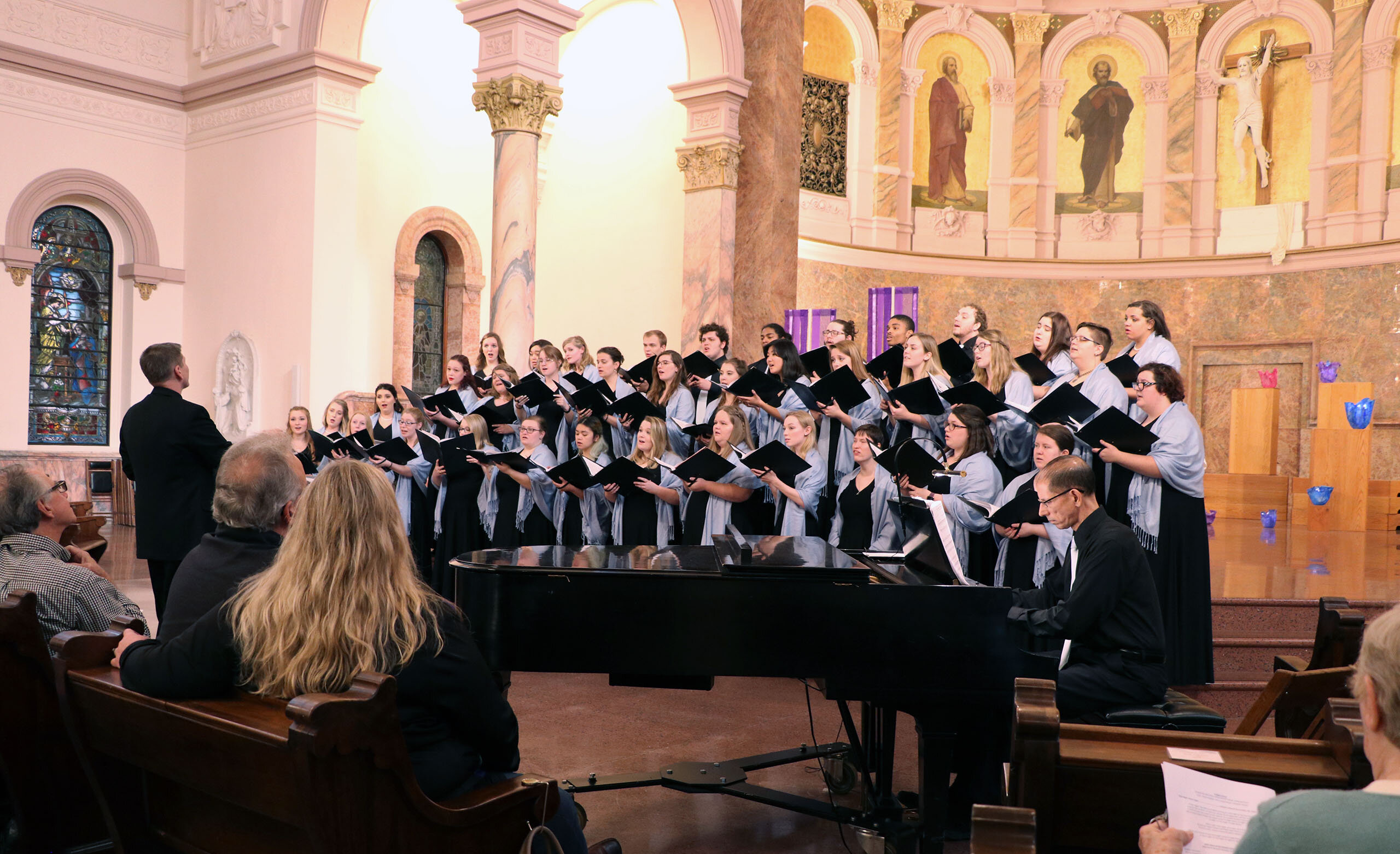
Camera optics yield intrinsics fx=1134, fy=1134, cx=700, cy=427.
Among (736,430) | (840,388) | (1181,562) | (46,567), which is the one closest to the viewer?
(46,567)

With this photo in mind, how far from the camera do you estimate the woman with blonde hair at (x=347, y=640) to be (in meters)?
2.20

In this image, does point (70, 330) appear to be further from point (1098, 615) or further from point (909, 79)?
point (1098, 615)

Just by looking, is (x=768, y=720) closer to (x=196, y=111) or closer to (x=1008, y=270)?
(x=196, y=111)

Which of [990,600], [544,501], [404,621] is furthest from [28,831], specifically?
[544,501]

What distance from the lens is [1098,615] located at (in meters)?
3.70

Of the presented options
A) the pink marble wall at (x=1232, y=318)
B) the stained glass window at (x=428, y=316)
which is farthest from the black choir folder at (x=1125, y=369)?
the pink marble wall at (x=1232, y=318)

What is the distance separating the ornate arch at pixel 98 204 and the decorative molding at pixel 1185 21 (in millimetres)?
14611

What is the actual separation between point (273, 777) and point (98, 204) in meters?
13.2

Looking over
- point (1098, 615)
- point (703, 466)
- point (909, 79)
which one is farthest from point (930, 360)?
point (909, 79)

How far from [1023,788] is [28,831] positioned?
2.32 metres

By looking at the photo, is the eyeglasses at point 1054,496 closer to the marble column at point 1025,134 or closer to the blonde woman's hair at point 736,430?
the blonde woman's hair at point 736,430

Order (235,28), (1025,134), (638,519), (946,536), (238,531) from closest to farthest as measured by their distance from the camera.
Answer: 1. (238,531)
2. (946,536)
3. (638,519)
4. (235,28)
5. (1025,134)

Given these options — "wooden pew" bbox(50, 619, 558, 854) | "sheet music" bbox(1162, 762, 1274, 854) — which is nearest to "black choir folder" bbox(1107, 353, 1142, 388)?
"sheet music" bbox(1162, 762, 1274, 854)

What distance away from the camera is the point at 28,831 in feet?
8.93
